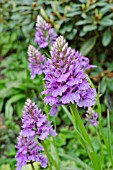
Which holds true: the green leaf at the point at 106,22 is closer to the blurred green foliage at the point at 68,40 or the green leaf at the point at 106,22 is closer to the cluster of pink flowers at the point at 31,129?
the blurred green foliage at the point at 68,40

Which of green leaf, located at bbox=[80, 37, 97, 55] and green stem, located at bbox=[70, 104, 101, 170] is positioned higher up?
green leaf, located at bbox=[80, 37, 97, 55]

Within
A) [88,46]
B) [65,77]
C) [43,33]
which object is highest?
[88,46]

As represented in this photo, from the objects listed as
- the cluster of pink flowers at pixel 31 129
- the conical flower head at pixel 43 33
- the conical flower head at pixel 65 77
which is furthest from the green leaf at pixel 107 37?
the conical flower head at pixel 65 77

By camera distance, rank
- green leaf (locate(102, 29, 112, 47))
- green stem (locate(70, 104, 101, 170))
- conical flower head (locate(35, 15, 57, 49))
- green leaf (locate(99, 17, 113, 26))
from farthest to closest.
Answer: green leaf (locate(102, 29, 112, 47)), green leaf (locate(99, 17, 113, 26)), conical flower head (locate(35, 15, 57, 49)), green stem (locate(70, 104, 101, 170))

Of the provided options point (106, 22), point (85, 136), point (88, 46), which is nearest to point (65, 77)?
point (85, 136)

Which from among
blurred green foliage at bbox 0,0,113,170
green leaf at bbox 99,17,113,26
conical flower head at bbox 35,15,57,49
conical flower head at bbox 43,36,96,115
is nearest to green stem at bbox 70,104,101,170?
conical flower head at bbox 43,36,96,115

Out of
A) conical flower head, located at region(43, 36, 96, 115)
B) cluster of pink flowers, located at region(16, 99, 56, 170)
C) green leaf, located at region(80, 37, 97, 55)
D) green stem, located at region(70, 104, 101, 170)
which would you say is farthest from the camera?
green leaf, located at region(80, 37, 97, 55)

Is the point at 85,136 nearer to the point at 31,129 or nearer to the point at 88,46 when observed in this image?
the point at 31,129

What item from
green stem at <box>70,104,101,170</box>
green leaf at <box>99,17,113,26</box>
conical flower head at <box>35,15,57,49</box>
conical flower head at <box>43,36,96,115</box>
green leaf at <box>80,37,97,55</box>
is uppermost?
green leaf at <box>99,17,113,26</box>

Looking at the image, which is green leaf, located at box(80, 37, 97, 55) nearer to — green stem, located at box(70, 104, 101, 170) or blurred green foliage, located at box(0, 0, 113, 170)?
blurred green foliage, located at box(0, 0, 113, 170)
